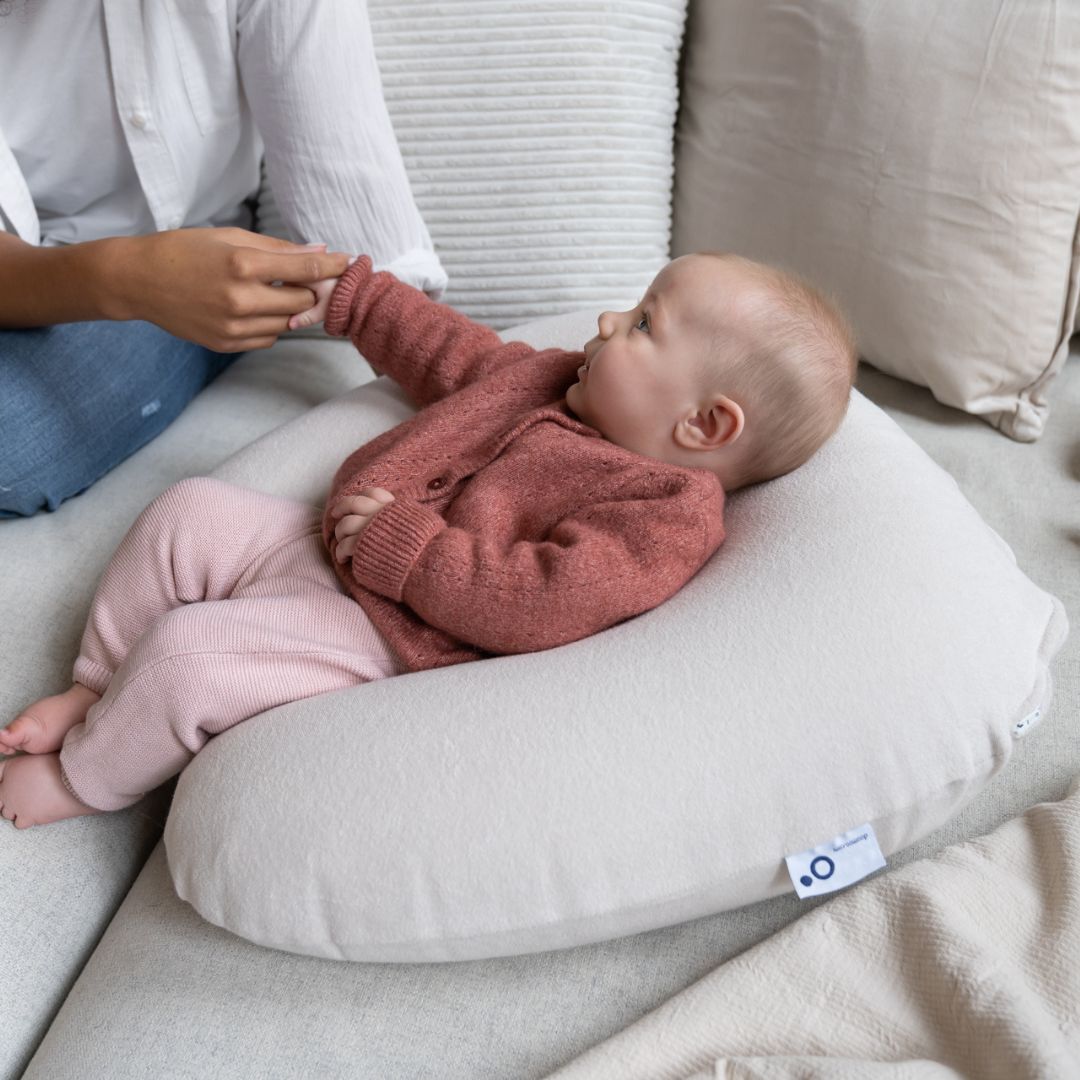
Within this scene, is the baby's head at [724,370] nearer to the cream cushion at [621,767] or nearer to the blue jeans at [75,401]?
the cream cushion at [621,767]

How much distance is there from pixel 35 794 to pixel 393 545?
40 cm

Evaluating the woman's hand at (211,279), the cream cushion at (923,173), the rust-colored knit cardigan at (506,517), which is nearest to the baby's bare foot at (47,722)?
the rust-colored knit cardigan at (506,517)

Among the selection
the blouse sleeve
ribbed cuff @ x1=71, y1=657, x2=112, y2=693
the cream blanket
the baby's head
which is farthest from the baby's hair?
ribbed cuff @ x1=71, y1=657, x2=112, y2=693

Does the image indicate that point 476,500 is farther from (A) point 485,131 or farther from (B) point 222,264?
(A) point 485,131

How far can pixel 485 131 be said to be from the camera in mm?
1482

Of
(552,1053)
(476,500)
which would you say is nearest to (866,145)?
(476,500)

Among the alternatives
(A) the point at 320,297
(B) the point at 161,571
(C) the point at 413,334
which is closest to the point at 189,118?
(A) the point at 320,297

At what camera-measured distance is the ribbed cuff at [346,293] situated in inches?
47.2

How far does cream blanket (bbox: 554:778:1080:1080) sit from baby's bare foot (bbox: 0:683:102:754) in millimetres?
568

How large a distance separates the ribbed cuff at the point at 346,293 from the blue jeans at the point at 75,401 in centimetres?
30

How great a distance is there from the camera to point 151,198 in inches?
52.4

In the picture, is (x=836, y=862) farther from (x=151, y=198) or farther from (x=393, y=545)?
(x=151, y=198)

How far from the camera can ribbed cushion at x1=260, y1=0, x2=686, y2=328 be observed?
1453mm

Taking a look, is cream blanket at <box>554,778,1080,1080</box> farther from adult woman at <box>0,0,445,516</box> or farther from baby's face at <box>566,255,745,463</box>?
adult woman at <box>0,0,445,516</box>
